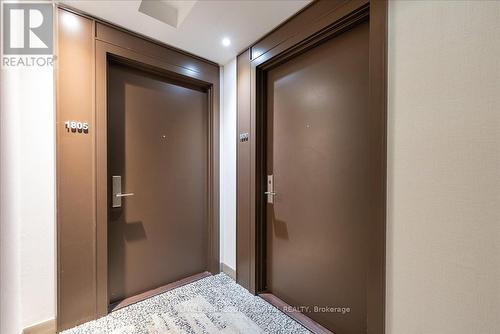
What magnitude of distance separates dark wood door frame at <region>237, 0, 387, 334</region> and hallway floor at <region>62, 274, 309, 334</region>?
241 mm

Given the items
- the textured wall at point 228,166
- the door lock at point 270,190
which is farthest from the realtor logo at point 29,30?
→ the door lock at point 270,190

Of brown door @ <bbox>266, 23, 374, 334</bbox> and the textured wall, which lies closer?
brown door @ <bbox>266, 23, 374, 334</bbox>

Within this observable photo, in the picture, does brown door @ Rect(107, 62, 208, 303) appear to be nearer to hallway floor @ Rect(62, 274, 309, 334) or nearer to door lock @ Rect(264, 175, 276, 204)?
hallway floor @ Rect(62, 274, 309, 334)

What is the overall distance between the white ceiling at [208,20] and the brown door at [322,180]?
365 millimetres

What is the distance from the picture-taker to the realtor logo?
4.69ft

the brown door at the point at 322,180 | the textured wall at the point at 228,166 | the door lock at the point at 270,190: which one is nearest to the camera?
the brown door at the point at 322,180

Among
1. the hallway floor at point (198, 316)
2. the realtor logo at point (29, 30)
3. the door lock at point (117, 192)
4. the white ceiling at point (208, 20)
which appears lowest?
the hallway floor at point (198, 316)

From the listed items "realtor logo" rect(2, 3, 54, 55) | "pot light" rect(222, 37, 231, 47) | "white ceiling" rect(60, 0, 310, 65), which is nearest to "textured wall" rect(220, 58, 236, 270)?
"pot light" rect(222, 37, 231, 47)

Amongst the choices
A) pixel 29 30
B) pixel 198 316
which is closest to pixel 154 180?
pixel 198 316

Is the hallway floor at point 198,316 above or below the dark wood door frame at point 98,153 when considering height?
below

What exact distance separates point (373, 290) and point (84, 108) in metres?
2.33

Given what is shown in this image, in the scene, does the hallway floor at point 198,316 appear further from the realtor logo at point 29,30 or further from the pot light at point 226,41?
the pot light at point 226,41

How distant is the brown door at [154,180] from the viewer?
190 cm

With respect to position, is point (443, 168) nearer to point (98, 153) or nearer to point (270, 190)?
point (270, 190)
